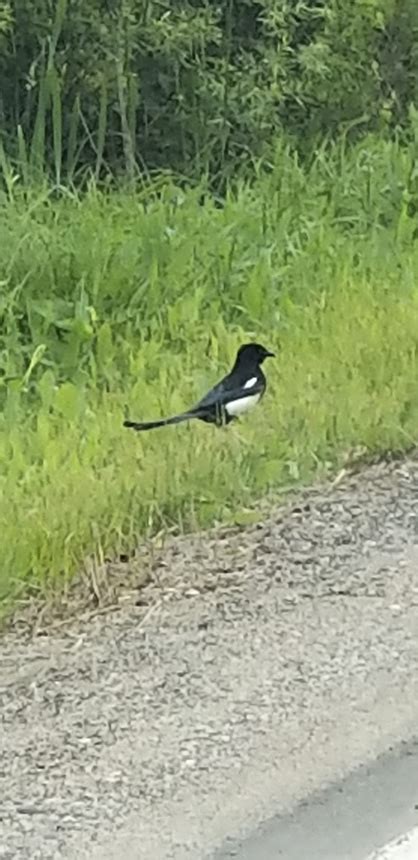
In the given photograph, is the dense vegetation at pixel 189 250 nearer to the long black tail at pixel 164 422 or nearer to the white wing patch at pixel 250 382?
the long black tail at pixel 164 422

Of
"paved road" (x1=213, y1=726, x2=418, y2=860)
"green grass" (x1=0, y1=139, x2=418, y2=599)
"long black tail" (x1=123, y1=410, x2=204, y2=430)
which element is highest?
"paved road" (x1=213, y1=726, x2=418, y2=860)

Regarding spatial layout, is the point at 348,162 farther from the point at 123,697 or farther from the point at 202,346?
the point at 123,697

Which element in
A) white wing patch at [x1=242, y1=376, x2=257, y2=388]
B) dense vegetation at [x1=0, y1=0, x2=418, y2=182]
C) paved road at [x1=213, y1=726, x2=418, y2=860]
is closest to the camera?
paved road at [x1=213, y1=726, x2=418, y2=860]

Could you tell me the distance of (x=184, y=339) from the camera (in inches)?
323

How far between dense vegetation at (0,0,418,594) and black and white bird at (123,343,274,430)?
8 centimetres

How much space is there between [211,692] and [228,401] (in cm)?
204

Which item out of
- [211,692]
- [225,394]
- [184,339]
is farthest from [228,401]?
[211,692]

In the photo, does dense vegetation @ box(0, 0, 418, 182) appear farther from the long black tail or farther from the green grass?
the long black tail

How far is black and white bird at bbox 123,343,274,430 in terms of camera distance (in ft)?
21.4

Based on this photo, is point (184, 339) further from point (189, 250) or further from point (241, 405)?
point (241, 405)

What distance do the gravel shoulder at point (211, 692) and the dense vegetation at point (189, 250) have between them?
421 millimetres

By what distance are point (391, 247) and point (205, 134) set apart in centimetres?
202

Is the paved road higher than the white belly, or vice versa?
the paved road

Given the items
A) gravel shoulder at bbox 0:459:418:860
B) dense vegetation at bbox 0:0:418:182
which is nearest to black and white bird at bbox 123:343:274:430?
gravel shoulder at bbox 0:459:418:860
